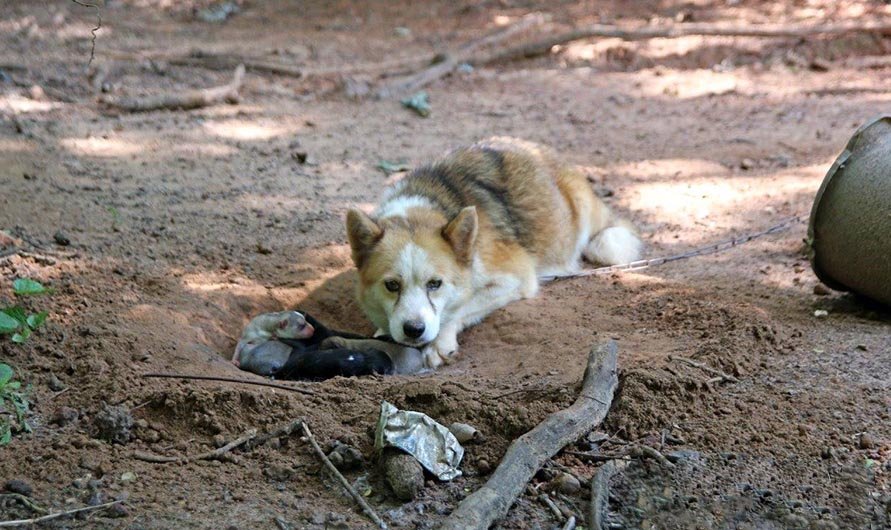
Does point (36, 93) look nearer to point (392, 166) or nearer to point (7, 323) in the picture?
point (392, 166)

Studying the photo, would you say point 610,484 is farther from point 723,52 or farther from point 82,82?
point 723,52

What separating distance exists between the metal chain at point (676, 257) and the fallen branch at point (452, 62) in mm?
4547

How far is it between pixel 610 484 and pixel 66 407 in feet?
7.57

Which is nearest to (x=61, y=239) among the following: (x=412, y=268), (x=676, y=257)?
(x=412, y=268)

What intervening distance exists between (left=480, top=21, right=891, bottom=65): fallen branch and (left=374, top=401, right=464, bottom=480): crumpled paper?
8732 mm

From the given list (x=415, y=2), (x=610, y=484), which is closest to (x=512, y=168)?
(x=610, y=484)

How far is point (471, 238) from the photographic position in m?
5.64

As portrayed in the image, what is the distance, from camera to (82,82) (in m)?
9.65

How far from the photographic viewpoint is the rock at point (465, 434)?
3.79 m

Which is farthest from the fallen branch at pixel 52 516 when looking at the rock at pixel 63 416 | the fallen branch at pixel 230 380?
the fallen branch at pixel 230 380

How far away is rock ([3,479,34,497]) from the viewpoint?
3.36 metres

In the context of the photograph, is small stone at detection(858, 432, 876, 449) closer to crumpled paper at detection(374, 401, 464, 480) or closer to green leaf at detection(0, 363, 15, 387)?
crumpled paper at detection(374, 401, 464, 480)

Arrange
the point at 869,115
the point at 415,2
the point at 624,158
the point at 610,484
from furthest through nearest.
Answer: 1. the point at 415,2
2. the point at 869,115
3. the point at 624,158
4. the point at 610,484

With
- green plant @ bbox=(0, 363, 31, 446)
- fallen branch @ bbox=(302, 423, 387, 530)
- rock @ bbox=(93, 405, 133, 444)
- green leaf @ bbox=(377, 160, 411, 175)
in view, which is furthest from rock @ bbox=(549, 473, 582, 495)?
green leaf @ bbox=(377, 160, 411, 175)
